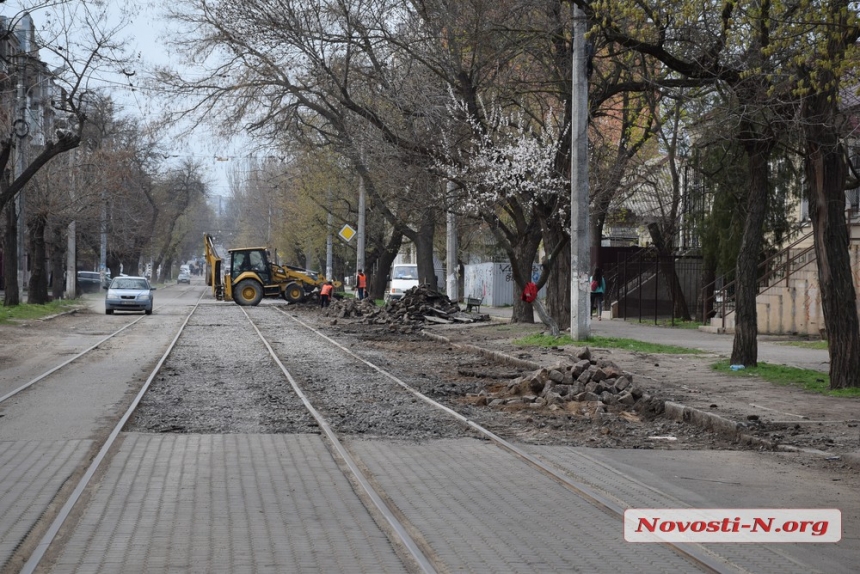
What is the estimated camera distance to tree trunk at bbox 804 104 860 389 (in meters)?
15.0

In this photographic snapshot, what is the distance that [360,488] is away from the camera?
832 centimetres

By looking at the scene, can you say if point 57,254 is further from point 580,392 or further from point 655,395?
point 655,395

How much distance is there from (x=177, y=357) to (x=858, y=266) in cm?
1608

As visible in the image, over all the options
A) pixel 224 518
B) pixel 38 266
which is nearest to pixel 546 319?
pixel 224 518

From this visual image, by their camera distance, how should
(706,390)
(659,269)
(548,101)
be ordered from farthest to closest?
(659,269)
(548,101)
(706,390)

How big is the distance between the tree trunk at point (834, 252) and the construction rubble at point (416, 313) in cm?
1897

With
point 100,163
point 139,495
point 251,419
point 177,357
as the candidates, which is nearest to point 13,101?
point 100,163

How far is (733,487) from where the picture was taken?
29.3 feet

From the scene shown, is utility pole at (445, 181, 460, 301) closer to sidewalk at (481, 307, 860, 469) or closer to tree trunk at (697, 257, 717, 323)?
tree trunk at (697, 257, 717, 323)

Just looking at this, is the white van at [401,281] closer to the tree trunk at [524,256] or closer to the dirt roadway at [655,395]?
the tree trunk at [524,256]

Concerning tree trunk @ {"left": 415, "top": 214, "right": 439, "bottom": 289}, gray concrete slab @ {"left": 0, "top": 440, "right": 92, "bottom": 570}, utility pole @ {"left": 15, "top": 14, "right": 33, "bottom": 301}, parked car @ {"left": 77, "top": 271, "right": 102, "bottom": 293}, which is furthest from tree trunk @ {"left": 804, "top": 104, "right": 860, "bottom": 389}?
parked car @ {"left": 77, "top": 271, "right": 102, "bottom": 293}

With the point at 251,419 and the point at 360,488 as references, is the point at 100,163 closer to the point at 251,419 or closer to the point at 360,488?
the point at 251,419

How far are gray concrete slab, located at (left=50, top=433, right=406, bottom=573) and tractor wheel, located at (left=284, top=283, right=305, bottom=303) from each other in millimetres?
39159

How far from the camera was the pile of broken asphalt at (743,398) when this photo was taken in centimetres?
1145
